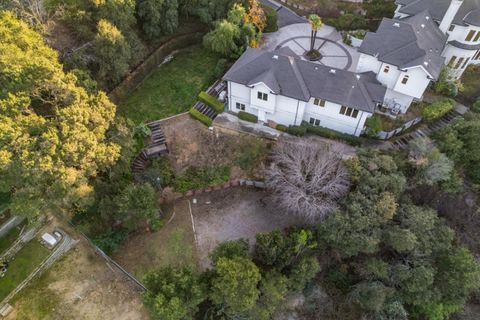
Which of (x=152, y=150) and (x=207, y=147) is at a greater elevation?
(x=152, y=150)

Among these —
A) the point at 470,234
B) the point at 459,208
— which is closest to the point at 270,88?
the point at 459,208

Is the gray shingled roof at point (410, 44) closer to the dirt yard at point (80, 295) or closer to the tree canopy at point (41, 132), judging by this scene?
the tree canopy at point (41, 132)

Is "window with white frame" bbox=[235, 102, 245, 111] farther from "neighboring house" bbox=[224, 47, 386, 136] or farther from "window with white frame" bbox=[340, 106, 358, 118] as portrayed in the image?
"window with white frame" bbox=[340, 106, 358, 118]

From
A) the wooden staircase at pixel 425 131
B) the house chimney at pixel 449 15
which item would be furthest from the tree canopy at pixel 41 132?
the house chimney at pixel 449 15

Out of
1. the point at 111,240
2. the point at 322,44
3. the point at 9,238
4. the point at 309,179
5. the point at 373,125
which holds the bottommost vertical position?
the point at 9,238

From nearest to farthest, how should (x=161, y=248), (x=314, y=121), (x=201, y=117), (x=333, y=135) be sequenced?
(x=161, y=248) < (x=333, y=135) < (x=201, y=117) < (x=314, y=121)

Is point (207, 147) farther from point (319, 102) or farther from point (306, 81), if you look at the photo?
point (319, 102)

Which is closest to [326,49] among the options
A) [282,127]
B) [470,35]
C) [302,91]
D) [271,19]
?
[271,19]
